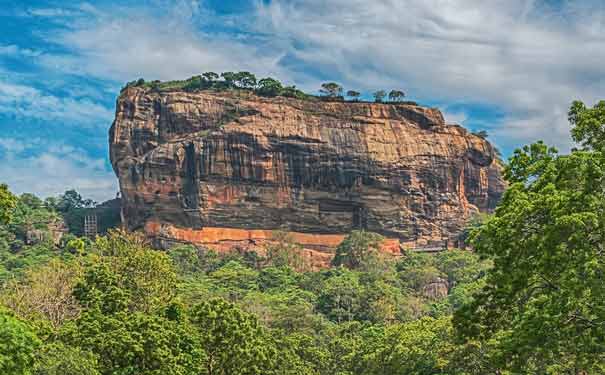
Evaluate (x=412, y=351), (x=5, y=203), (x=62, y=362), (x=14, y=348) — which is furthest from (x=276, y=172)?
(x=14, y=348)

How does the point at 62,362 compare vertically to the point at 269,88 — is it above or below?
below

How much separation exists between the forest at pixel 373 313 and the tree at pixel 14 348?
0.07ft

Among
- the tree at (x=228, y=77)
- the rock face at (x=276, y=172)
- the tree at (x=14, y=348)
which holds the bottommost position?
the tree at (x=14, y=348)

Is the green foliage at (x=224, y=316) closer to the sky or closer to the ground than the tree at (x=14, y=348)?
closer to the ground

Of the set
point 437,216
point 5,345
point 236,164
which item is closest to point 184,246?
point 236,164

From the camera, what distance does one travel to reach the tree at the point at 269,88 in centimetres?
9106

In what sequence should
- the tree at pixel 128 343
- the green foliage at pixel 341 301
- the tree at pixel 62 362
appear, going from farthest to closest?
the green foliage at pixel 341 301 → the tree at pixel 128 343 → the tree at pixel 62 362

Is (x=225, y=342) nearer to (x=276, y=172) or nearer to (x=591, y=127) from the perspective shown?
(x=591, y=127)

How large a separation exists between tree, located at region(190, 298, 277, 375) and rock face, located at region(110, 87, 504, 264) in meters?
57.2

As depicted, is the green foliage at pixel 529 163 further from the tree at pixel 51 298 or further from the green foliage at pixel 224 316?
the tree at pixel 51 298

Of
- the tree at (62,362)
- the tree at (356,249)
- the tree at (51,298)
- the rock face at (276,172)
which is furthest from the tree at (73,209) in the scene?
the tree at (62,362)

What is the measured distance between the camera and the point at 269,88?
298ft

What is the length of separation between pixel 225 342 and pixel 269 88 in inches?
2615

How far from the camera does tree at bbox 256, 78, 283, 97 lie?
91.1 m
